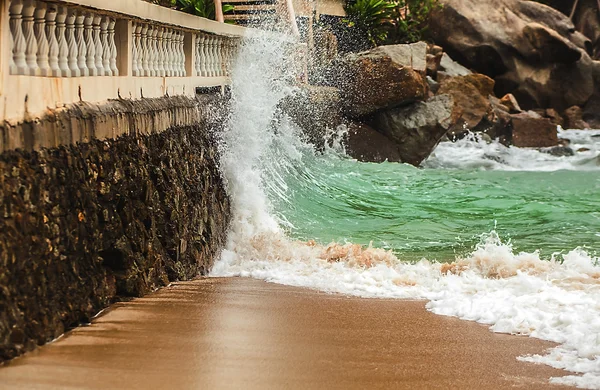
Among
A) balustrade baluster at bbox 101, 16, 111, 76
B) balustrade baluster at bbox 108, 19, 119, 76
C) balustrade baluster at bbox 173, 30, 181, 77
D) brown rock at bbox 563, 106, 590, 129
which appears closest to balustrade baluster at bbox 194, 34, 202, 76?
balustrade baluster at bbox 173, 30, 181, 77

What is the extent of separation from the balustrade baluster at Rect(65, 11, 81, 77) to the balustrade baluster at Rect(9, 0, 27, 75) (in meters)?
0.91

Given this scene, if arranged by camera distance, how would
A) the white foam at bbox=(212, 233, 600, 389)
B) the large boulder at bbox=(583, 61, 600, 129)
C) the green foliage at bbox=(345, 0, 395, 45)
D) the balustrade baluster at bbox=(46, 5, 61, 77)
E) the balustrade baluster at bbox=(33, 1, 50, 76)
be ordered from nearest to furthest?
the balustrade baluster at bbox=(33, 1, 50, 76)
the balustrade baluster at bbox=(46, 5, 61, 77)
the white foam at bbox=(212, 233, 600, 389)
the green foliage at bbox=(345, 0, 395, 45)
the large boulder at bbox=(583, 61, 600, 129)

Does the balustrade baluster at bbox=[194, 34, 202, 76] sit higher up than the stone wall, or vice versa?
the balustrade baluster at bbox=[194, 34, 202, 76]

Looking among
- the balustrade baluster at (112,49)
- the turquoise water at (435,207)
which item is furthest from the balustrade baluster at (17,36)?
the turquoise water at (435,207)

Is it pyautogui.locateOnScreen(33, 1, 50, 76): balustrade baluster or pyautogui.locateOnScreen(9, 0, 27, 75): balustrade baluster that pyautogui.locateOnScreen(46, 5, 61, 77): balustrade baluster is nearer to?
pyautogui.locateOnScreen(33, 1, 50, 76): balustrade baluster

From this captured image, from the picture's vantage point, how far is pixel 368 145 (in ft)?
74.1

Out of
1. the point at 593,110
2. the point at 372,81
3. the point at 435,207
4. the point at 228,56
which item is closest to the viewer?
the point at 228,56

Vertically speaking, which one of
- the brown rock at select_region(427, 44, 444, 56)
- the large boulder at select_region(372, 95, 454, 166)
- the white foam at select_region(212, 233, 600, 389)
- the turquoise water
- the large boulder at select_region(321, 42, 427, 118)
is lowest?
the turquoise water

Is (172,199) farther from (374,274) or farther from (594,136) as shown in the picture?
(594,136)

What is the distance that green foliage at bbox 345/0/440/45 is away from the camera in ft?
90.9

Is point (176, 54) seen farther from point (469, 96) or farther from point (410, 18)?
point (410, 18)

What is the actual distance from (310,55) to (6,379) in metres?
17.5

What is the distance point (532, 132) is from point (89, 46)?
76.7 feet

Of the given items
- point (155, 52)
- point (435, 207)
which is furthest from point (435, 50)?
point (155, 52)
